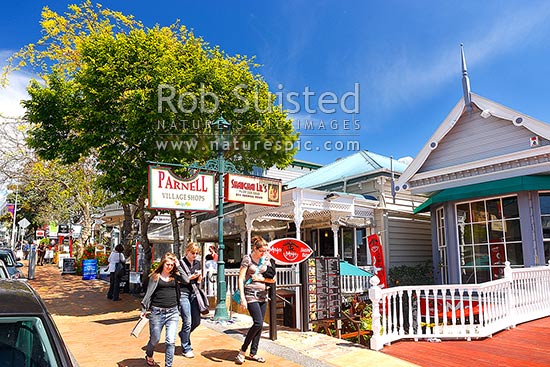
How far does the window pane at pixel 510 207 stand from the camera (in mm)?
11438

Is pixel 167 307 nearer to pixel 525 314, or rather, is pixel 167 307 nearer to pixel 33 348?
pixel 33 348

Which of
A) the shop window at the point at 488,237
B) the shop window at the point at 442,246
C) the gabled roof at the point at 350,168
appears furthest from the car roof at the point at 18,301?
the gabled roof at the point at 350,168

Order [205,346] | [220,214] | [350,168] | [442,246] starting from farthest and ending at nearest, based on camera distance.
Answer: [350,168] → [442,246] → [220,214] → [205,346]

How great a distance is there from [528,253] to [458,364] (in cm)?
611

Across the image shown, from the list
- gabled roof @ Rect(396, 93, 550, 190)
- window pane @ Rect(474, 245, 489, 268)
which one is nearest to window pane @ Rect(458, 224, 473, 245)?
window pane @ Rect(474, 245, 489, 268)

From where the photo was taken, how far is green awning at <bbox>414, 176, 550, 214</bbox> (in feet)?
35.4

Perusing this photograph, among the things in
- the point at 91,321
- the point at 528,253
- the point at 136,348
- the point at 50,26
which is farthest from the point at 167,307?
the point at 50,26

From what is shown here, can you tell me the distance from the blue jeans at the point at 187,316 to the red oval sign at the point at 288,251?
2.06m

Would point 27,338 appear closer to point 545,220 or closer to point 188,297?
point 188,297

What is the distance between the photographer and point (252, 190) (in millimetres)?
10695

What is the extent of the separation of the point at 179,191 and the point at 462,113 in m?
9.08

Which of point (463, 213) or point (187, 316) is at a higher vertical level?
point (463, 213)

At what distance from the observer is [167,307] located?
5699 mm

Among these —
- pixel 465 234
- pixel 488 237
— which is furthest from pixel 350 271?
pixel 488 237
